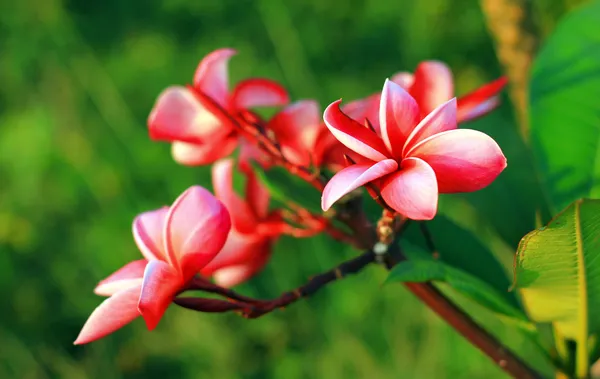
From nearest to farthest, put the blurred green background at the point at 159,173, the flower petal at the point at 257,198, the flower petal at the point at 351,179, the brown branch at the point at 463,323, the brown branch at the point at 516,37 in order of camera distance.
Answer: the flower petal at the point at 351,179, the brown branch at the point at 463,323, the flower petal at the point at 257,198, the brown branch at the point at 516,37, the blurred green background at the point at 159,173

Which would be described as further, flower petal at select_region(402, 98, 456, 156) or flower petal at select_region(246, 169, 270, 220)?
flower petal at select_region(246, 169, 270, 220)

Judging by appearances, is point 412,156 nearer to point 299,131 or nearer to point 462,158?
point 462,158

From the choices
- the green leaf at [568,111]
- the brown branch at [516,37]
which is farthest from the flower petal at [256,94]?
the brown branch at [516,37]

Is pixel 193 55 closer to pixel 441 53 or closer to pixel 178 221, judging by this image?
pixel 441 53

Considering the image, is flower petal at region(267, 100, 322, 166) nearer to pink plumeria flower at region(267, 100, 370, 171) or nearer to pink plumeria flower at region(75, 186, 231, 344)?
pink plumeria flower at region(267, 100, 370, 171)

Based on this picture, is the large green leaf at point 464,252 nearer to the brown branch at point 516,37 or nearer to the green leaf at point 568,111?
the green leaf at point 568,111

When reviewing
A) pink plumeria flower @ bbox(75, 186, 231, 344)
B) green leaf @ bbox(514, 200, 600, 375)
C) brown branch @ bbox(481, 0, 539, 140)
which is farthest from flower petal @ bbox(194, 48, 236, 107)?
brown branch @ bbox(481, 0, 539, 140)
